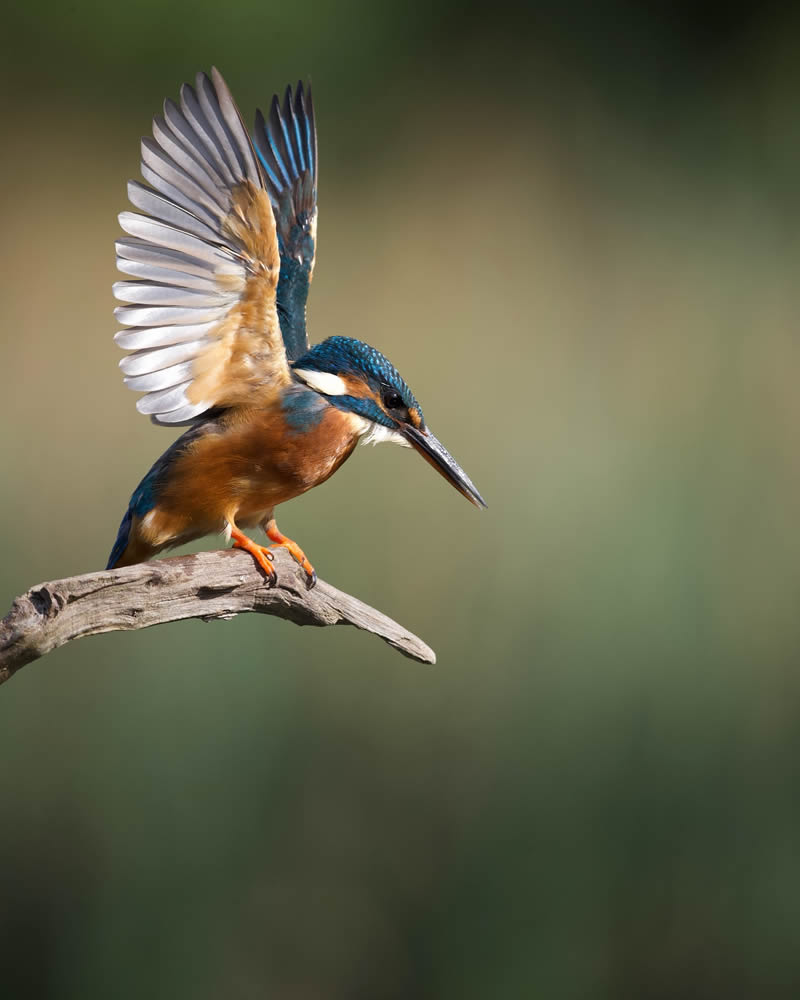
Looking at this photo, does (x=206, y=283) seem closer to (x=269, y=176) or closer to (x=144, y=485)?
(x=144, y=485)

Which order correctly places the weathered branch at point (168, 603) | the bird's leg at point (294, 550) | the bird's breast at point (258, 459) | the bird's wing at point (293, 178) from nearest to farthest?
the weathered branch at point (168, 603) → the bird's breast at point (258, 459) → the bird's leg at point (294, 550) → the bird's wing at point (293, 178)

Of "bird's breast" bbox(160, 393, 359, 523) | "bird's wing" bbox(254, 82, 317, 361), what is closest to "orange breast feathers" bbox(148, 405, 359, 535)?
"bird's breast" bbox(160, 393, 359, 523)

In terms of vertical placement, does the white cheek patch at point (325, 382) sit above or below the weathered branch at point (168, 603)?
above

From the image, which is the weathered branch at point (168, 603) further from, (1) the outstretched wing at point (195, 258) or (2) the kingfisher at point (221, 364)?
(1) the outstretched wing at point (195, 258)

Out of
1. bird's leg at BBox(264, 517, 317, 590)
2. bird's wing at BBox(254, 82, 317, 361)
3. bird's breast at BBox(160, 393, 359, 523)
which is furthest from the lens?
bird's wing at BBox(254, 82, 317, 361)

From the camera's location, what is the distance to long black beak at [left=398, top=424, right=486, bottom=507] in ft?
3.81

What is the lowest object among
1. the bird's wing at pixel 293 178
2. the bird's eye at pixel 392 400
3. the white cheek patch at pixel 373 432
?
the white cheek patch at pixel 373 432

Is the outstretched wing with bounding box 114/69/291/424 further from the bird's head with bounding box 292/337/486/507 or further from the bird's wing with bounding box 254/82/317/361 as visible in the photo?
the bird's wing with bounding box 254/82/317/361

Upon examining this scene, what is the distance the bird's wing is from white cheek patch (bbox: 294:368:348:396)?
0.76ft

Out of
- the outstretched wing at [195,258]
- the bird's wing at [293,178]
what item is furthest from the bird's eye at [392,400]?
the bird's wing at [293,178]

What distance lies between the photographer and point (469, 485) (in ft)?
3.88

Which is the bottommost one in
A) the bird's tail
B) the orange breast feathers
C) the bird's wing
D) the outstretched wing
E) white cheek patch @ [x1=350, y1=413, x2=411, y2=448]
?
the bird's tail

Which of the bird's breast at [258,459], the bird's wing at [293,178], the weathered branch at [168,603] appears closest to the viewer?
the weathered branch at [168,603]

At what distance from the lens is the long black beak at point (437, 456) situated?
116 centimetres
